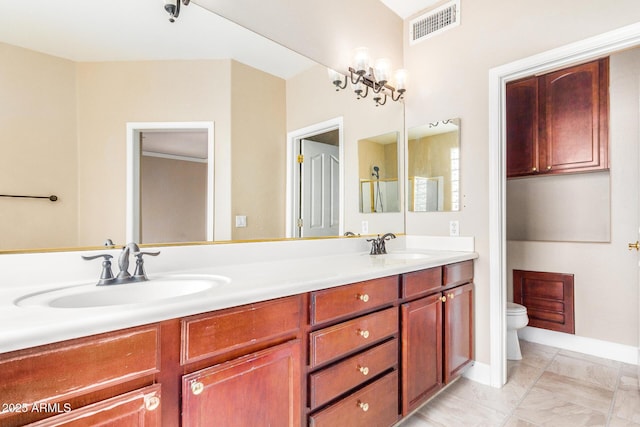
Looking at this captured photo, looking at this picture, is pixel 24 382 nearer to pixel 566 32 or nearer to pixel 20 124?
pixel 20 124

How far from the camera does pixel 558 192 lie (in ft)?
9.57

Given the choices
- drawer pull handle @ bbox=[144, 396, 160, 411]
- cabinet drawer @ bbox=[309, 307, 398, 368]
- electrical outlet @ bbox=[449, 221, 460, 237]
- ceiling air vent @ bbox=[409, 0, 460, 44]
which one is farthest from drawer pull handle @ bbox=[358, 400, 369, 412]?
ceiling air vent @ bbox=[409, 0, 460, 44]

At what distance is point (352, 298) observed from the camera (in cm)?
131

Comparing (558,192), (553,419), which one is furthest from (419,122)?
(553,419)

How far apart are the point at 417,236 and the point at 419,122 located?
2.86 feet

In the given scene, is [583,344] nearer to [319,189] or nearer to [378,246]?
[378,246]

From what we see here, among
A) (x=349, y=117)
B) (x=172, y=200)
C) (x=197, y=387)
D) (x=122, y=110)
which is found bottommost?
(x=197, y=387)

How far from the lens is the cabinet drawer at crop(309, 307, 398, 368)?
118 cm

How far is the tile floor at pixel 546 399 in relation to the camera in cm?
176

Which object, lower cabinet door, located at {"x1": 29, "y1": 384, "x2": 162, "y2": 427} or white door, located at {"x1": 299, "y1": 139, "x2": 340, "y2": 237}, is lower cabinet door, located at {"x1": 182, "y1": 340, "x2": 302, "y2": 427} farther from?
white door, located at {"x1": 299, "y1": 139, "x2": 340, "y2": 237}

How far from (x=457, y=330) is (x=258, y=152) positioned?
5.17 feet

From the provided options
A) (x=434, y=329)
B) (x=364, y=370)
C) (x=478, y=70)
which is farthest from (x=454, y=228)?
(x=364, y=370)

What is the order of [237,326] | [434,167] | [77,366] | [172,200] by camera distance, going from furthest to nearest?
[434,167]
[172,200]
[237,326]
[77,366]

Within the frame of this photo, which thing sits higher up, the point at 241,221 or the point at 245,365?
the point at 241,221
